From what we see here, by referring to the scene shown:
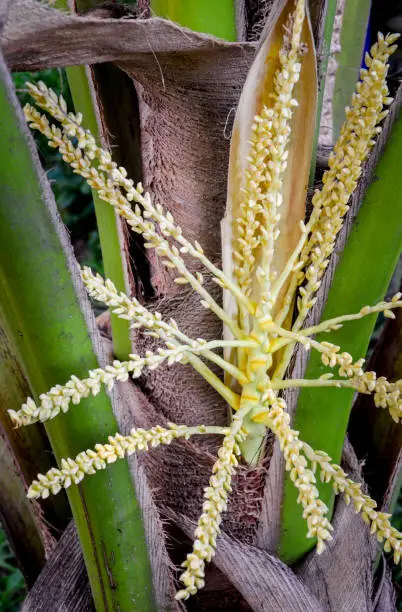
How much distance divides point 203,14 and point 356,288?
32 cm

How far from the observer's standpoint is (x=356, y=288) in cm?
61

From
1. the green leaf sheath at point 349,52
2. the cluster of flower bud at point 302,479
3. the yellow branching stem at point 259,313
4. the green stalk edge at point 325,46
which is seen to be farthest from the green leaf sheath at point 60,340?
the green leaf sheath at point 349,52

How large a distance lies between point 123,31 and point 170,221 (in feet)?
0.55

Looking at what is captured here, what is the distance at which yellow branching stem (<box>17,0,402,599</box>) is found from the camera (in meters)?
0.49

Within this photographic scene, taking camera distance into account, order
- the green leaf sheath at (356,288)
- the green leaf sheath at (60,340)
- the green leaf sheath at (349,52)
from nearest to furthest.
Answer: the green leaf sheath at (60,340), the green leaf sheath at (356,288), the green leaf sheath at (349,52)

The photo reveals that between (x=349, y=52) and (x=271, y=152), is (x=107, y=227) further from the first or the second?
(x=349, y=52)

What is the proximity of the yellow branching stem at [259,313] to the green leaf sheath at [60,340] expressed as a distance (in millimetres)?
34

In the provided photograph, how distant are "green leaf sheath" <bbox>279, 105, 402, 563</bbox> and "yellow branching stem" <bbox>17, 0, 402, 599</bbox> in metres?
0.03

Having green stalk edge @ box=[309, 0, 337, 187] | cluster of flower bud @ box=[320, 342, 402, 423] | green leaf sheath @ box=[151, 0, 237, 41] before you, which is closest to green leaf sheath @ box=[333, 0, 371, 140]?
green stalk edge @ box=[309, 0, 337, 187]

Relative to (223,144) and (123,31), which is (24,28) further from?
(223,144)

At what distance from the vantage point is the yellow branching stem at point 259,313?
0.49 metres

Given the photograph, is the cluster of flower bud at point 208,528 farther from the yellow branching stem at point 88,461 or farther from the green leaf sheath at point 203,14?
the green leaf sheath at point 203,14

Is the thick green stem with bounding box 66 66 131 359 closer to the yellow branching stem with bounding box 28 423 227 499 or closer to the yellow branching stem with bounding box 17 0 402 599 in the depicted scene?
the yellow branching stem with bounding box 17 0 402 599

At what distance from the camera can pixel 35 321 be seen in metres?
0.49
